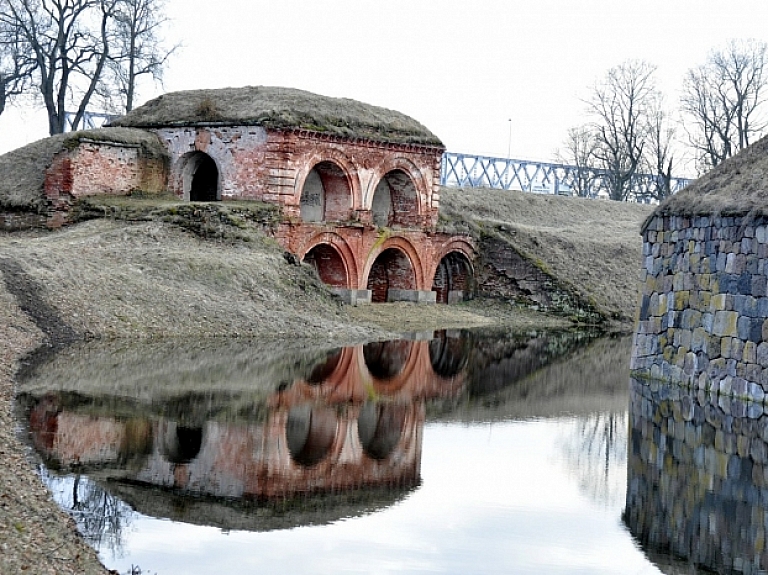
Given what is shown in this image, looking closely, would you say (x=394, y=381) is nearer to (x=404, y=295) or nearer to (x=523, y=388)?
(x=523, y=388)

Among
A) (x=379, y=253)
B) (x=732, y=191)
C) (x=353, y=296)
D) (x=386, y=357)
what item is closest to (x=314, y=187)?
(x=379, y=253)

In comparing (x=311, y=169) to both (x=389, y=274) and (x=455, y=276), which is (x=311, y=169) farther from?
(x=455, y=276)

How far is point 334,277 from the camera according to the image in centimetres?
3688

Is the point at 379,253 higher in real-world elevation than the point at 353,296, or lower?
higher

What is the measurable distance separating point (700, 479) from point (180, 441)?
5.92m

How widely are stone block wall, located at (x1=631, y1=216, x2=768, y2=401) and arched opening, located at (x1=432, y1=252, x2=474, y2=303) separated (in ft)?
60.5

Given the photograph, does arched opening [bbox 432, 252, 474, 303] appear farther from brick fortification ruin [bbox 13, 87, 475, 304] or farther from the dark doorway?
the dark doorway

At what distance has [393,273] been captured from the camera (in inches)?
1555

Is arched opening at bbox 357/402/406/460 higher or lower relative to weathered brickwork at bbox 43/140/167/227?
lower

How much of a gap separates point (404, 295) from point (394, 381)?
654 inches

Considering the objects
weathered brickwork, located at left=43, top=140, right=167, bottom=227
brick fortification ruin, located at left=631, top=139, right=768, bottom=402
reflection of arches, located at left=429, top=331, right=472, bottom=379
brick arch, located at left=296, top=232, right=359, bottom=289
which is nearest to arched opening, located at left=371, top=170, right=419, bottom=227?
brick arch, located at left=296, top=232, right=359, bottom=289

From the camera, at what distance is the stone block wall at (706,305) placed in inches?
756

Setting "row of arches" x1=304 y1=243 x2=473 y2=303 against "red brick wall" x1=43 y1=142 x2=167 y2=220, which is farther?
"row of arches" x1=304 y1=243 x2=473 y2=303

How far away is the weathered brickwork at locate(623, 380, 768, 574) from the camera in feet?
39.7
